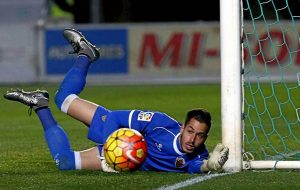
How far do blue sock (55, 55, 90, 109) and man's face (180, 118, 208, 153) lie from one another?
→ 1119 millimetres

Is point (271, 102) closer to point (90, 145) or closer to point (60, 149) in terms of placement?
point (90, 145)

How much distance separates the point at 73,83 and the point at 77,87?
50 mm

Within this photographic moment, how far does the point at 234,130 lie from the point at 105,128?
104 cm

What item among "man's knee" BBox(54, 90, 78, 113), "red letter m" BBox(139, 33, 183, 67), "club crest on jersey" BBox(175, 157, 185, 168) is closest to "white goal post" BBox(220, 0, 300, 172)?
"club crest on jersey" BBox(175, 157, 185, 168)

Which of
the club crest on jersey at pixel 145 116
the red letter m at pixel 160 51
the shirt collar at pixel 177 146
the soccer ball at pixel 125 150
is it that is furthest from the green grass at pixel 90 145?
the red letter m at pixel 160 51

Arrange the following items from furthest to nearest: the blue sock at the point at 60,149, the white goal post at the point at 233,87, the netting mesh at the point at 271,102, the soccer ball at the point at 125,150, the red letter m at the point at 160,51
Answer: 1. the red letter m at the point at 160,51
2. the netting mesh at the point at 271,102
3. the blue sock at the point at 60,149
4. the white goal post at the point at 233,87
5. the soccer ball at the point at 125,150

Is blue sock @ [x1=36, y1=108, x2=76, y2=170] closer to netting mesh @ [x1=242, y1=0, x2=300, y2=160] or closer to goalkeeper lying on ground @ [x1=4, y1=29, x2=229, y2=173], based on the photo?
goalkeeper lying on ground @ [x1=4, y1=29, x2=229, y2=173]

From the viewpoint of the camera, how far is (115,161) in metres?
8.12

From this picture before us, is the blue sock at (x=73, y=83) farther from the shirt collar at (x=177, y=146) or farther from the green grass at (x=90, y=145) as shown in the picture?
the shirt collar at (x=177, y=146)

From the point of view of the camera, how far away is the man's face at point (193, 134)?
8.11m

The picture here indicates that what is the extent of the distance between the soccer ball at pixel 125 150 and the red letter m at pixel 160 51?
13.4 m

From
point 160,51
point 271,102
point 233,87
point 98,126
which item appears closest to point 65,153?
point 98,126

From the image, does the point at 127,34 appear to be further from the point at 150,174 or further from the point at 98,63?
the point at 150,174

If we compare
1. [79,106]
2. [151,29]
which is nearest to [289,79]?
[151,29]
